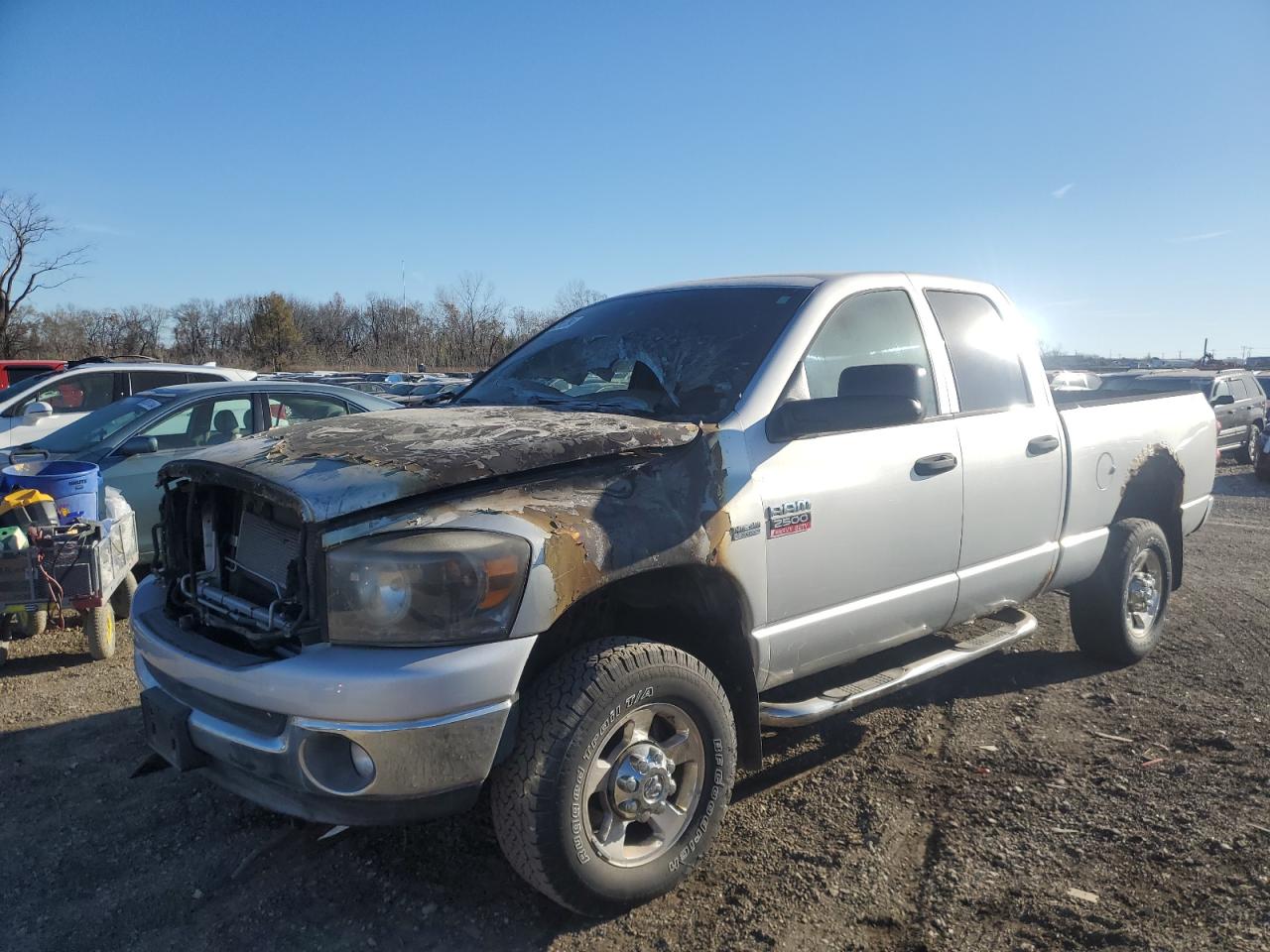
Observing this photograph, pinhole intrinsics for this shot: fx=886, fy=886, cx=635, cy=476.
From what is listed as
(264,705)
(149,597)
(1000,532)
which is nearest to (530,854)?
(264,705)

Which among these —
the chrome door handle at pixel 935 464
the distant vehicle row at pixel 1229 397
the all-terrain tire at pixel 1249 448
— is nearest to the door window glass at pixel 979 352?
the chrome door handle at pixel 935 464

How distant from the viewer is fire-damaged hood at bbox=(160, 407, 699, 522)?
245cm

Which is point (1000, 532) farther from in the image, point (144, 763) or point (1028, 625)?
point (144, 763)

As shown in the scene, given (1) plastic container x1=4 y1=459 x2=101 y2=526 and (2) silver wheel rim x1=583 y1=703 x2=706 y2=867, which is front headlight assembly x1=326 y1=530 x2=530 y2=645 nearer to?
(2) silver wheel rim x1=583 y1=703 x2=706 y2=867

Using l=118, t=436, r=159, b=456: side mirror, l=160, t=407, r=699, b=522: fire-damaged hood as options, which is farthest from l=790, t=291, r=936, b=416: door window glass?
l=118, t=436, r=159, b=456: side mirror

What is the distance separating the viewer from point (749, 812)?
3.45m

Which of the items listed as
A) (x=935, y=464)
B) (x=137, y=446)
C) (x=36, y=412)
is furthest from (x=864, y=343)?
(x=36, y=412)

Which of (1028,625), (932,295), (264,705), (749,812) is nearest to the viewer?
(264,705)

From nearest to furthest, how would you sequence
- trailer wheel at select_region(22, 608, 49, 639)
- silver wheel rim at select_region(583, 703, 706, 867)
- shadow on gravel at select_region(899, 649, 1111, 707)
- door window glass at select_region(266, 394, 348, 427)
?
silver wheel rim at select_region(583, 703, 706, 867) < shadow on gravel at select_region(899, 649, 1111, 707) < trailer wheel at select_region(22, 608, 49, 639) < door window glass at select_region(266, 394, 348, 427)

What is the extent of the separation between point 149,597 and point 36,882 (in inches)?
39.3

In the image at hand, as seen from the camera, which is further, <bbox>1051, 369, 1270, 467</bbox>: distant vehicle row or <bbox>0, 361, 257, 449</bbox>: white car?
<bbox>1051, 369, 1270, 467</bbox>: distant vehicle row

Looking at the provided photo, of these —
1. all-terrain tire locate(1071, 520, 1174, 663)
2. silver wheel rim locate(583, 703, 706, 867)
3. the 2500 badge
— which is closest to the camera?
silver wheel rim locate(583, 703, 706, 867)

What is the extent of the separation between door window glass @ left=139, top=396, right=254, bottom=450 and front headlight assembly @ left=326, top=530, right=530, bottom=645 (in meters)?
5.28

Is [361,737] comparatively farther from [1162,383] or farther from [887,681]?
[1162,383]
